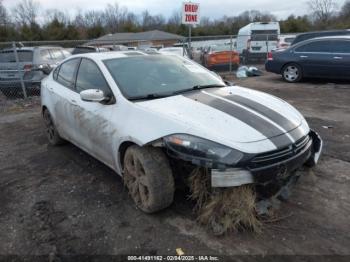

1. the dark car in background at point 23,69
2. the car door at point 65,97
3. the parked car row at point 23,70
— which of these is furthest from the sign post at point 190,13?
the car door at point 65,97

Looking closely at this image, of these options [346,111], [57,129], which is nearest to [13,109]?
[57,129]

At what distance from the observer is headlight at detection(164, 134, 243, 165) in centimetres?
285

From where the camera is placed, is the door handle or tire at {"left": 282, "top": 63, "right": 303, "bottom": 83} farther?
tire at {"left": 282, "top": 63, "right": 303, "bottom": 83}

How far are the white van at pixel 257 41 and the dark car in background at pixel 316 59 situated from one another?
639 centimetres

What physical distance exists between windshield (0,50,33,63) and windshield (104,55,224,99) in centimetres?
781

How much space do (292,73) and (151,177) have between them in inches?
401

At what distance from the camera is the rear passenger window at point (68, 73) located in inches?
192

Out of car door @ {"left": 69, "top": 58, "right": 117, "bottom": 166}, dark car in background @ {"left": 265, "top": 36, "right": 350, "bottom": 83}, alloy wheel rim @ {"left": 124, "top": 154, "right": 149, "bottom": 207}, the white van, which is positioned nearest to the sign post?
dark car in background @ {"left": 265, "top": 36, "right": 350, "bottom": 83}

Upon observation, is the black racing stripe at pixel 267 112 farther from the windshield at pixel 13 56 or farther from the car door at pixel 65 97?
the windshield at pixel 13 56

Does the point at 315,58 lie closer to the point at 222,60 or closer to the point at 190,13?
the point at 190,13

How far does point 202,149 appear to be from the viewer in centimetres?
292

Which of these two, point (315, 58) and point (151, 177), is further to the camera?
point (315, 58)

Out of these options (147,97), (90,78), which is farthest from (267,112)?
(90,78)

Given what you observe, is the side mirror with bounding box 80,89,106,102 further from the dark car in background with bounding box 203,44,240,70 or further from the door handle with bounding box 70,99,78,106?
the dark car in background with bounding box 203,44,240,70
